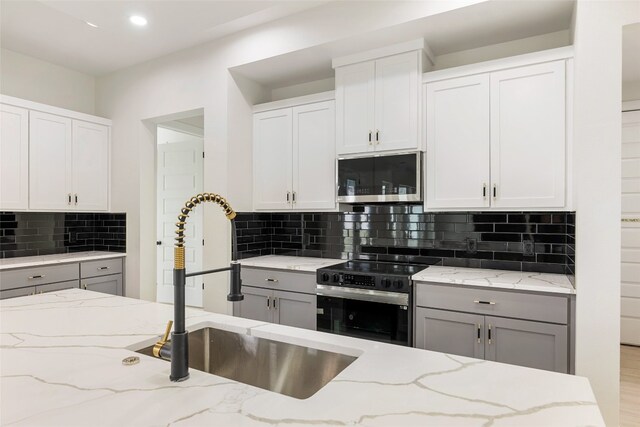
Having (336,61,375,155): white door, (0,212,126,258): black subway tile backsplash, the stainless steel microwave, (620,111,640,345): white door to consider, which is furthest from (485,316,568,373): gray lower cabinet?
(0,212,126,258): black subway tile backsplash

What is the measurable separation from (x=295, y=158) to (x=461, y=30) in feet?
5.29

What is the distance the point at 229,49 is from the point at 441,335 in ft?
9.41

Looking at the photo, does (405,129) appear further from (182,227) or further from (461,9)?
(182,227)

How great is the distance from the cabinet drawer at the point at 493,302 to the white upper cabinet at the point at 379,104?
1.06 meters

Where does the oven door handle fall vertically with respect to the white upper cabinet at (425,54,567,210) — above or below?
below

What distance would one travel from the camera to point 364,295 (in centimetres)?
256

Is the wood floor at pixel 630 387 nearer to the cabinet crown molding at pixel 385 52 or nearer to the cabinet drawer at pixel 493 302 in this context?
the cabinet drawer at pixel 493 302

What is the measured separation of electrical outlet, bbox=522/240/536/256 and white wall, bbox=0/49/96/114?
15.1 feet

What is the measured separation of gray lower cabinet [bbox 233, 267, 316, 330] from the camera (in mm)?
2842

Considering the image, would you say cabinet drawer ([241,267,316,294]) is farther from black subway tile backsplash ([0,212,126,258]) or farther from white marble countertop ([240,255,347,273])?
black subway tile backsplash ([0,212,126,258])

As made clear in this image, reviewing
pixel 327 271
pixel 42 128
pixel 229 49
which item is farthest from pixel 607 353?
pixel 42 128

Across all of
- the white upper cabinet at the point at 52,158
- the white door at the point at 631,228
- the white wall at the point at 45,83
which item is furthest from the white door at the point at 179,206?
the white door at the point at 631,228

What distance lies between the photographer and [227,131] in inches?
129

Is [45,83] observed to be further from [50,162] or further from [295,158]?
[295,158]
